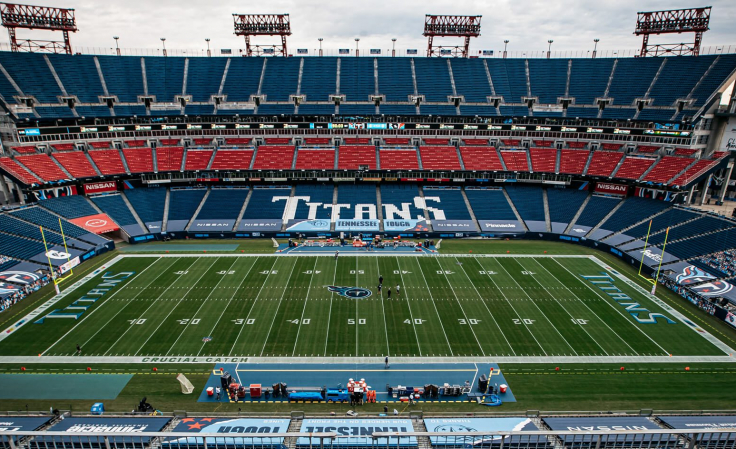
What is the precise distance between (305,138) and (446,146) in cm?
2199

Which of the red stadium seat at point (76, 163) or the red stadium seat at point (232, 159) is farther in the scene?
the red stadium seat at point (232, 159)

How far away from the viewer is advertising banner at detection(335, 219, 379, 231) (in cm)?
5394

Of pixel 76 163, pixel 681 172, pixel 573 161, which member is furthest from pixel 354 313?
pixel 76 163

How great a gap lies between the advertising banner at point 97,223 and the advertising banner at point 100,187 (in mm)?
5866

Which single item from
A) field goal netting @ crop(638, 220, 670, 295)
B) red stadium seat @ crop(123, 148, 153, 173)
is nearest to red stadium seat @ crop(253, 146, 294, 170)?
red stadium seat @ crop(123, 148, 153, 173)

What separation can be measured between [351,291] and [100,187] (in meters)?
40.6

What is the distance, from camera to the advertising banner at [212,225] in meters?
53.8

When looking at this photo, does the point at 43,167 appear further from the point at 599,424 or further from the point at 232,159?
the point at 599,424

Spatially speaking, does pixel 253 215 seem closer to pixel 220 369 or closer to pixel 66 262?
pixel 66 262

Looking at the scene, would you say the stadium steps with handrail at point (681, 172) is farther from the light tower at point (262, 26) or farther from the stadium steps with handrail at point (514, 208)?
the light tower at point (262, 26)

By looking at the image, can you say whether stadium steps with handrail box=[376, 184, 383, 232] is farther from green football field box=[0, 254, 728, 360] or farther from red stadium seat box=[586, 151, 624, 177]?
Result: red stadium seat box=[586, 151, 624, 177]

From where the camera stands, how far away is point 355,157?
63.6 metres

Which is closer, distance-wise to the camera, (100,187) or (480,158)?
(100,187)

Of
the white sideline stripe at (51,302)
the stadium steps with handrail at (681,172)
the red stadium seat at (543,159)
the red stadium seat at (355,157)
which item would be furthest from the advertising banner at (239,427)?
the red stadium seat at (543,159)
